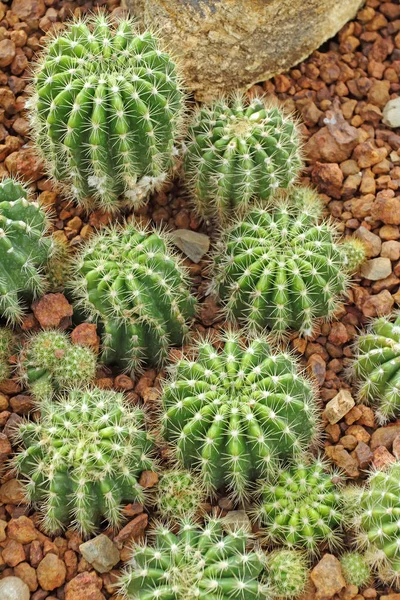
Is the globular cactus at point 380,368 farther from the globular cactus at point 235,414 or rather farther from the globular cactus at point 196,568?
the globular cactus at point 196,568

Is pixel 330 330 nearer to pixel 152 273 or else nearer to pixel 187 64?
pixel 152 273

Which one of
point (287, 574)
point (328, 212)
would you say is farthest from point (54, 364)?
point (328, 212)

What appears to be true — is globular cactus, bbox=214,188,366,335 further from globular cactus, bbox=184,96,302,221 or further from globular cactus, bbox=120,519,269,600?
globular cactus, bbox=120,519,269,600

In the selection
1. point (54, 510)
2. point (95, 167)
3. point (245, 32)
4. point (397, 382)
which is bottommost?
point (54, 510)

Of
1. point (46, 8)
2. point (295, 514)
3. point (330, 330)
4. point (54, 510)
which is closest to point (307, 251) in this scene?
point (330, 330)

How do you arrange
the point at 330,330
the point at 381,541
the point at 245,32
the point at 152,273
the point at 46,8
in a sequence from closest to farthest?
the point at 381,541, the point at 152,273, the point at 330,330, the point at 245,32, the point at 46,8

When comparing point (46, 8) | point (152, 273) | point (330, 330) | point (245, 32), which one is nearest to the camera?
point (152, 273)
